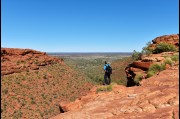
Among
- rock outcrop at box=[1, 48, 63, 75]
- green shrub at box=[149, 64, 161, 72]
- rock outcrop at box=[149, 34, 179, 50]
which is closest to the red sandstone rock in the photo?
green shrub at box=[149, 64, 161, 72]

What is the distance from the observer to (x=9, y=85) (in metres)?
41.7

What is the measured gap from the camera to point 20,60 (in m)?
46.6

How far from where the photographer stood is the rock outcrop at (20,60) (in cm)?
4467

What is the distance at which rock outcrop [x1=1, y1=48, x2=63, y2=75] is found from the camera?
147 feet

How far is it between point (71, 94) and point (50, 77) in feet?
21.1

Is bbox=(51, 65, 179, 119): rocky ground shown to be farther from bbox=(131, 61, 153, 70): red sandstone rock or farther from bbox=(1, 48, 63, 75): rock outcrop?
bbox=(1, 48, 63, 75): rock outcrop

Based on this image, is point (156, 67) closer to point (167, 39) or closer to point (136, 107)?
point (136, 107)

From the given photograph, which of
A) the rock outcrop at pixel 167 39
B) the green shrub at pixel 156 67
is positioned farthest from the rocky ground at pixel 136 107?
the rock outcrop at pixel 167 39

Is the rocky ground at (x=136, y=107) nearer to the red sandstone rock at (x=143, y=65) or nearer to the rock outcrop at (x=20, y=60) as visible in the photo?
the red sandstone rock at (x=143, y=65)

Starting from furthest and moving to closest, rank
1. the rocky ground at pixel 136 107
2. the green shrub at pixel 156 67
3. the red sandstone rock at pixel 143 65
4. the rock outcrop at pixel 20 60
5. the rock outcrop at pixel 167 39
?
the rock outcrop at pixel 20 60
the rock outcrop at pixel 167 39
the red sandstone rock at pixel 143 65
the green shrub at pixel 156 67
the rocky ground at pixel 136 107

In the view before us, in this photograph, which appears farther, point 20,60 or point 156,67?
point 20,60

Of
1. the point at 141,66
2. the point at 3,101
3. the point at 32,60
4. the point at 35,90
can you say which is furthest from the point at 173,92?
the point at 32,60

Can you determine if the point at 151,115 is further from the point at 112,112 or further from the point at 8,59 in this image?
the point at 8,59

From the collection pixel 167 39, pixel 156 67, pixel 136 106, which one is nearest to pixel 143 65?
pixel 156 67
